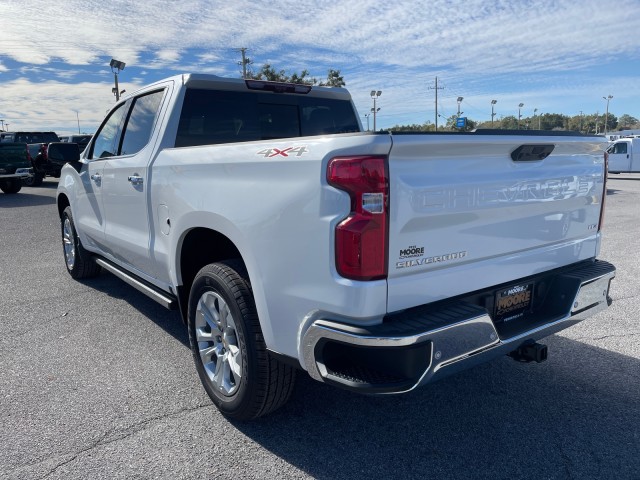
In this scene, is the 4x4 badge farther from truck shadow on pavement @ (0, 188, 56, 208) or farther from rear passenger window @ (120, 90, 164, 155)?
truck shadow on pavement @ (0, 188, 56, 208)

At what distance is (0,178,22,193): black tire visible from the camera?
58.7 feet

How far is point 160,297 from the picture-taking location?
12.7 feet

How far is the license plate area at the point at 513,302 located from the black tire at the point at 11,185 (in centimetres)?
1872

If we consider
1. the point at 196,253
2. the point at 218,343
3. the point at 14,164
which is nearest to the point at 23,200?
the point at 14,164

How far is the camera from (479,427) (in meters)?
3.01

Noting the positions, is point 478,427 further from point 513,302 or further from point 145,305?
point 145,305

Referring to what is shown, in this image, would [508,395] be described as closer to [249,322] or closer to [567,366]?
[567,366]

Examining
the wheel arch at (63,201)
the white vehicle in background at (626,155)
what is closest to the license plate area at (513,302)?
the wheel arch at (63,201)

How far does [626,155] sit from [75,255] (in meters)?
25.3

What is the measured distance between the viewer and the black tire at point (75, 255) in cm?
599

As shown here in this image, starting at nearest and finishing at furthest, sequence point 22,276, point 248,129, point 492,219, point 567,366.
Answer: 1. point 492,219
2. point 567,366
3. point 248,129
4. point 22,276

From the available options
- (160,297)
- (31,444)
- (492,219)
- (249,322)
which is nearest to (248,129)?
(160,297)

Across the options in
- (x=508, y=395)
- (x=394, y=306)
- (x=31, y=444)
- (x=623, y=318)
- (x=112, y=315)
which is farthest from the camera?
(x=112, y=315)

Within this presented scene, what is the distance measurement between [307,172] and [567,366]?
260 centimetres
